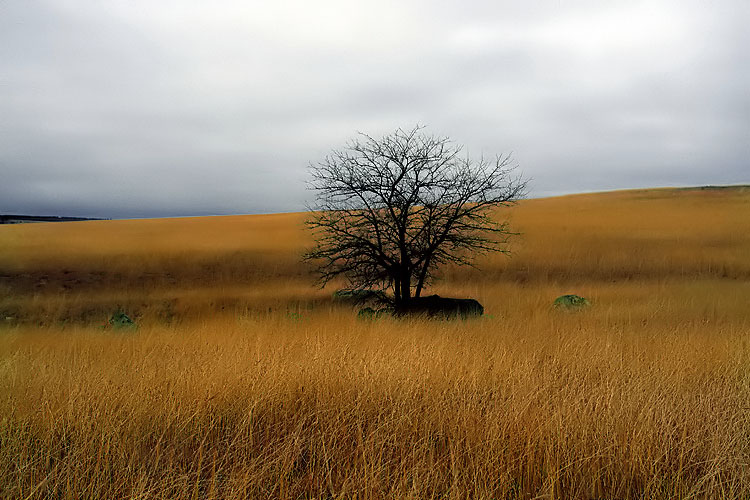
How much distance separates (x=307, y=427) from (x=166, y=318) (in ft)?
45.4

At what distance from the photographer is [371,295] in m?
13.4

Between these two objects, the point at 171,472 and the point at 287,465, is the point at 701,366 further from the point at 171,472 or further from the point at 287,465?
the point at 171,472

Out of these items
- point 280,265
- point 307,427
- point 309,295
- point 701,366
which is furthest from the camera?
point 280,265

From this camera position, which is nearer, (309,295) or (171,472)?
(171,472)

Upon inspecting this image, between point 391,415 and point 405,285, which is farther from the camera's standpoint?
point 405,285

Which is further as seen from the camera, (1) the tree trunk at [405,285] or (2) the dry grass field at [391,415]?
(1) the tree trunk at [405,285]

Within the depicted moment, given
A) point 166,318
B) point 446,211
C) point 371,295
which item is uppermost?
point 446,211

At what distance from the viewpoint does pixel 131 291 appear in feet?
63.7

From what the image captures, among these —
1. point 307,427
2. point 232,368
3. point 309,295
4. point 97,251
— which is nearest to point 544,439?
point 307,427

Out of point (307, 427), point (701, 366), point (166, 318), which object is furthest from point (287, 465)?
point (166, 318)

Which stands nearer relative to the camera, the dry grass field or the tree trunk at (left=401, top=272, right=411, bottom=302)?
the dry grass field

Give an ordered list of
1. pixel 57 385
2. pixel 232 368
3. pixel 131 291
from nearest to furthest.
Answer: pixel 57 385 < pixel 232 368 < pixel 131 291

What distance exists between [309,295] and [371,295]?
5.25m

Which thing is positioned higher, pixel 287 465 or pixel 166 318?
pixel 287 465
